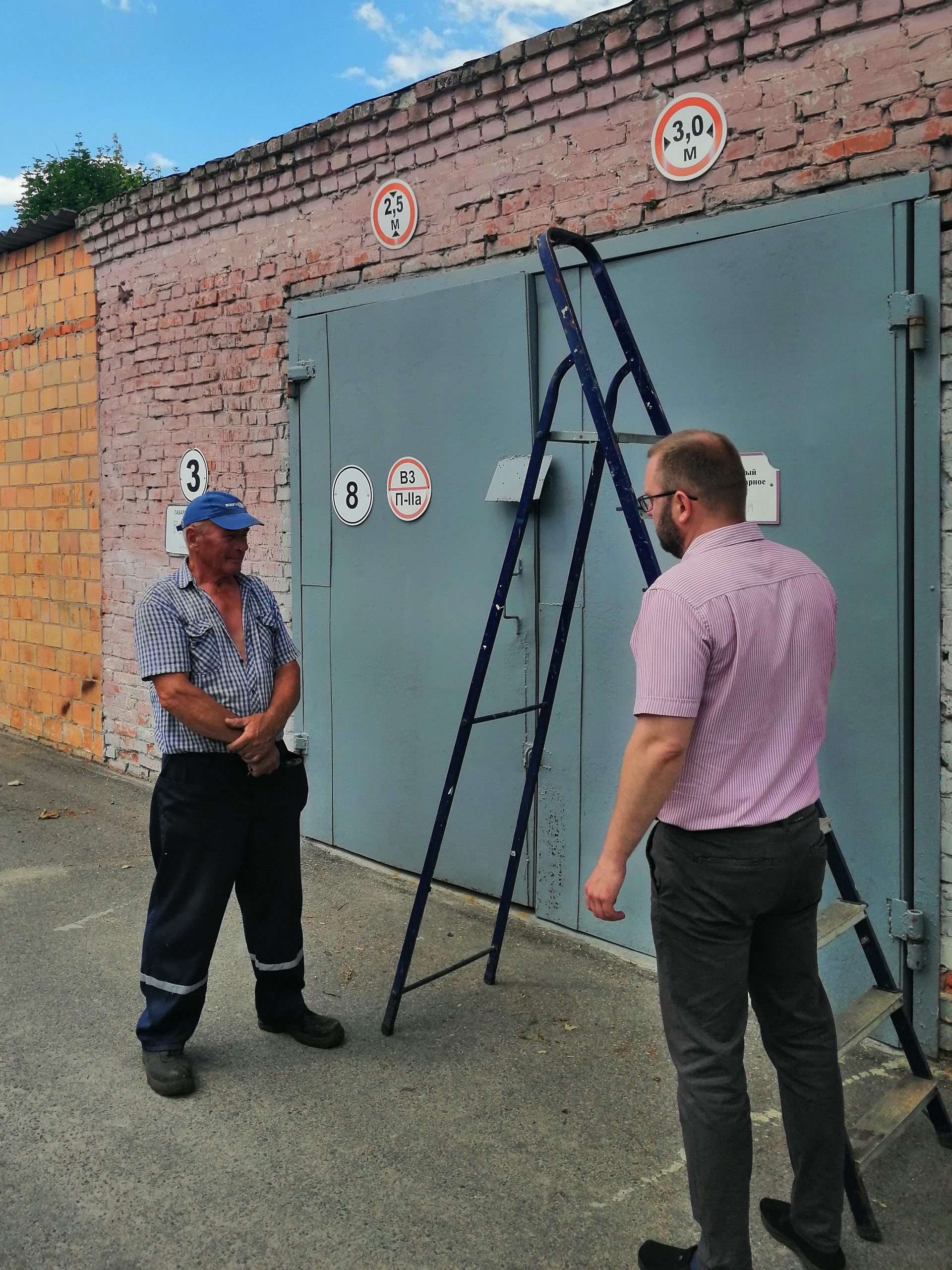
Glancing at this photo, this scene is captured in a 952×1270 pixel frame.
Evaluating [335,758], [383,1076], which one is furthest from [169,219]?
[383,1076]

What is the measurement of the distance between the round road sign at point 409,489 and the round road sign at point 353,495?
0.49 ft

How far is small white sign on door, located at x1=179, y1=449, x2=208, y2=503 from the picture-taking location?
20.5 ft

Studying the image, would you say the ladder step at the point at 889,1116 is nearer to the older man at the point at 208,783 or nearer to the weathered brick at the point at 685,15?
the older man at the point at 208,783

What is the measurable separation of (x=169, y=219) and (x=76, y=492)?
199 cm

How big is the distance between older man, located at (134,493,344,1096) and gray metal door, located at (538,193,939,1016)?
1417mm

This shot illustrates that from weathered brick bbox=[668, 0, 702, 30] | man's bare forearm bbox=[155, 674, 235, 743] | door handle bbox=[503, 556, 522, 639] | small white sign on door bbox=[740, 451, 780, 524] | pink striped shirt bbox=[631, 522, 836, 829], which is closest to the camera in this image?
pink striped shirt bbox=[631, 522, 836, 829]

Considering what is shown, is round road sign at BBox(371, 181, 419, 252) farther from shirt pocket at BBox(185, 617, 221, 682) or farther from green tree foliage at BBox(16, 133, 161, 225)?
green tree foliage at BBox(16, 133, 161, 225)

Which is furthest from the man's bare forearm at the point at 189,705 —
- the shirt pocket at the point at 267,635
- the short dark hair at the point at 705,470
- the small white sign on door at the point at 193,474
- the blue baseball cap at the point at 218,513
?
the small white sign on door at the point at 193,474

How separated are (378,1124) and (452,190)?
3.73 meters

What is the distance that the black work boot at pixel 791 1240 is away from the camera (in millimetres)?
2502

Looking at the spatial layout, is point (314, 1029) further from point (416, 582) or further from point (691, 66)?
point (691, 66)

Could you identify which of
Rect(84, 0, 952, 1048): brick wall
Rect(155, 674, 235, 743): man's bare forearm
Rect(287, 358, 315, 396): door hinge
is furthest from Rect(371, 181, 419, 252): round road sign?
Rect(155, 674, 235, 743): man's bare forearm

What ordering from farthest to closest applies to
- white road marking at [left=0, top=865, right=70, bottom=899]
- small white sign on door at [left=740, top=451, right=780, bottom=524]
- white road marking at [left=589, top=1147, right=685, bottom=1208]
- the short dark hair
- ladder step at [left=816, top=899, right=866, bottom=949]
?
1. white road marking at [left=0, top=865, right=70, bottom=899]
2. small white sign on door at [left=740, top=451, right=780, bottom=524]
3. white road marking at [left=589, top=1147, right=685, bottom=1208]
4. ladder step at [left=816, top=899, right=866, bottom=949]
5. the short dark hair

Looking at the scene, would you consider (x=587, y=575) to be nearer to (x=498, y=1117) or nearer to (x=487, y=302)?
(x=487, y=302)
